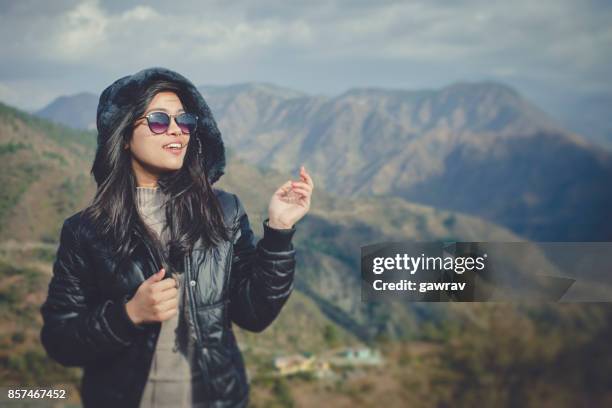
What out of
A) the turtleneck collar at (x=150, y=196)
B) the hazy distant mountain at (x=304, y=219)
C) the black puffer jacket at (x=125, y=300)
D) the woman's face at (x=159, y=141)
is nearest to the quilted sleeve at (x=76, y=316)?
the black puffer jacket at (x=125, y=300)

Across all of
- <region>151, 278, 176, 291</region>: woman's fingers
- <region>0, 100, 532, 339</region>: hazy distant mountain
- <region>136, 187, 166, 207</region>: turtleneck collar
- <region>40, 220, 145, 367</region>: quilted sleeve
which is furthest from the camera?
<region>0, 100, 532, 339</region>: hazy distant mountain

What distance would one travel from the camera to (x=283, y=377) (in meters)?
6.17

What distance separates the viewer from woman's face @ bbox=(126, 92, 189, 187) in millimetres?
2137

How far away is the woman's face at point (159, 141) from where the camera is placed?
84.1 inches

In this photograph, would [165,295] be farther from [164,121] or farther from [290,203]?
[164,121]

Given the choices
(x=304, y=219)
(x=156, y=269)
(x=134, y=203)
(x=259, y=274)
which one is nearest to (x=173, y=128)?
(x=134, y=203)

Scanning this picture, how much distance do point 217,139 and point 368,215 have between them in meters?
123

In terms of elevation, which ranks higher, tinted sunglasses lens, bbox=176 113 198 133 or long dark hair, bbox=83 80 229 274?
tinted sunglasses lens, bbox=176 113 198 133

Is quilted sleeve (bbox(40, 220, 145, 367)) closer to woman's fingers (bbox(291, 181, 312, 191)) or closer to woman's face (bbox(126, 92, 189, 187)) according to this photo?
woman's face (bbox(126, 92, 189, 187))

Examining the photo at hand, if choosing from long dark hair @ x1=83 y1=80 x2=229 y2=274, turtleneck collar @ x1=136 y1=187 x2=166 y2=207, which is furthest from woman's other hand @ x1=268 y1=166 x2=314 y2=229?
turtleneck collar @ x1=136 y1=187 x2=166 y2=207

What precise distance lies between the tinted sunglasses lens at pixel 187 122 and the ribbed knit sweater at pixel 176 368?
62 centimetres

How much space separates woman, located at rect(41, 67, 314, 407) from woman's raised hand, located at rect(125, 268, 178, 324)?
38 millimetres

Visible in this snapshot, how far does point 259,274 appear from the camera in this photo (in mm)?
2059

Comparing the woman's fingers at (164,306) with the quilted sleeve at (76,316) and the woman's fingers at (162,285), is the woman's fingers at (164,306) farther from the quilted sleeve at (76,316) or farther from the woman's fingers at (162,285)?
the quilted sleeve at (76,316)
